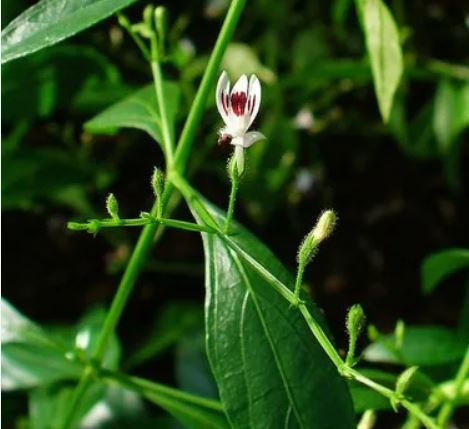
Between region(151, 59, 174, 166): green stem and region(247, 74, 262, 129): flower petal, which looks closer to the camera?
region(247, 74, 262, 129): flower petal

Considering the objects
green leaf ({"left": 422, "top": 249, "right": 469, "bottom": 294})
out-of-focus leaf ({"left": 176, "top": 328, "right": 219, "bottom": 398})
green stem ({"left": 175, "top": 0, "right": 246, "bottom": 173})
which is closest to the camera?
green stem ({"left": 175, "top": 0, "right": 246, "bottom": 173})

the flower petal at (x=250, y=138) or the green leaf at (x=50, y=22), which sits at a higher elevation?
the green leaf at (x=50, y=22)

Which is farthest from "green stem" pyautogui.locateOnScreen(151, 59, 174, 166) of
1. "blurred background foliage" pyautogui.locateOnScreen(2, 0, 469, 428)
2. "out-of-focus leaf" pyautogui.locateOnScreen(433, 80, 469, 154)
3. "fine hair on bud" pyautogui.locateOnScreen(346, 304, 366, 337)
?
"out-of-focus leaf" pyautogui.locateOnScreen(433, 80, 469, 154)

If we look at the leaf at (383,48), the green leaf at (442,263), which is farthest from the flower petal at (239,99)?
the green leaf at (442,263)

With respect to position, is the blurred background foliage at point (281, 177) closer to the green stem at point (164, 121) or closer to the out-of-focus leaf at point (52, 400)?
the out-of-focus leaf at point (52, 400)

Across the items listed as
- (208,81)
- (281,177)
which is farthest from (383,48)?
(281,177)

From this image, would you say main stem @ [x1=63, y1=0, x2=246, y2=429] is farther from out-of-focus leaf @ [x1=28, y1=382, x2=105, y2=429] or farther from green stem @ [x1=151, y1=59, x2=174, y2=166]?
out-of-focus leaf @ [x1=28, y1=382, x2=105, y2=429]

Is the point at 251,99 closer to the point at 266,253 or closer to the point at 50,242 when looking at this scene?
the point at 266,253
